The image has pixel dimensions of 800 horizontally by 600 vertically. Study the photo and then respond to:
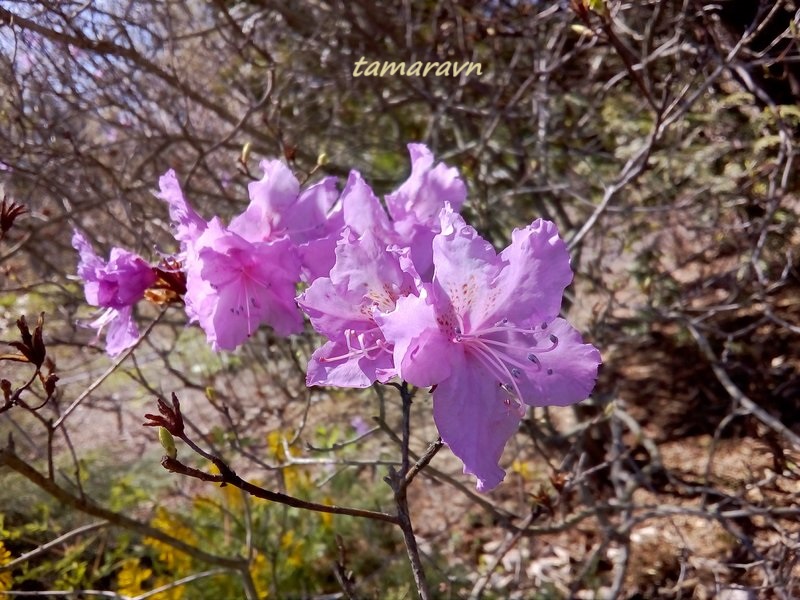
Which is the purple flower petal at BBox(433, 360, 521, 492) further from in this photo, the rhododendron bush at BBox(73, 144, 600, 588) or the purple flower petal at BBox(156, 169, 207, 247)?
the purple flower petal at BBox(156, 169, 207, 247)

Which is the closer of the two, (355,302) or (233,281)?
(355,302)

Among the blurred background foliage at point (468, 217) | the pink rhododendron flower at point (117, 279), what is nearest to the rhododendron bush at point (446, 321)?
the pink rhododendron flower at point (117, 279)

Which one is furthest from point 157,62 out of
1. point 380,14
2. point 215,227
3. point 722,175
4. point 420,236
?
point 722,175

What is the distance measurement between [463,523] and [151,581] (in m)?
1.76

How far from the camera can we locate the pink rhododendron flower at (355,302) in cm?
108

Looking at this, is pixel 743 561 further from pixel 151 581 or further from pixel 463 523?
pixel 151 581

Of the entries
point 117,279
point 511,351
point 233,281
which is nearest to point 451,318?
point 511,351

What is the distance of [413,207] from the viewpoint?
1417 mm

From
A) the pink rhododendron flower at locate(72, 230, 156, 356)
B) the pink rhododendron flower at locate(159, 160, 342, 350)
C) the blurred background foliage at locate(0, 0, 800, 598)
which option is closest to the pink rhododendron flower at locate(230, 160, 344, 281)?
the pink rhododendron flower at locate(159, 160, 342, 350)

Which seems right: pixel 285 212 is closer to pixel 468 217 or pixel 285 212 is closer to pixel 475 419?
pixel 475 419

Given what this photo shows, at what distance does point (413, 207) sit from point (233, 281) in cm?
41

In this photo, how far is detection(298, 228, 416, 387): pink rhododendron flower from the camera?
1081mm

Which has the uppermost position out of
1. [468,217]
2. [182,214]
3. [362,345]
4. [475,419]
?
[468,217]

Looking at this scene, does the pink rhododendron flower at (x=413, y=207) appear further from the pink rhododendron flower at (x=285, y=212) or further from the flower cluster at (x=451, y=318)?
the pink rhododendron flower at (x=285, y=212)
